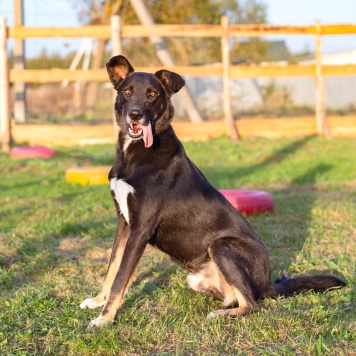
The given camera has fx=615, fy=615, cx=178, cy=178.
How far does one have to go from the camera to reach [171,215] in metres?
4.07

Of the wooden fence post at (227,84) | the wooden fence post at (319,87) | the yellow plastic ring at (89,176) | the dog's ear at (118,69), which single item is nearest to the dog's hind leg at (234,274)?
the dog's ear at (118,69)

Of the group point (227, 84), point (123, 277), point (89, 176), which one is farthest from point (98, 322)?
point (227, 84)

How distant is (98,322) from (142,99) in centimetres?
149

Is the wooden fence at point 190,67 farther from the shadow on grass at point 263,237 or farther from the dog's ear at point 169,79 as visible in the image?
the dog's ear at point 169,79

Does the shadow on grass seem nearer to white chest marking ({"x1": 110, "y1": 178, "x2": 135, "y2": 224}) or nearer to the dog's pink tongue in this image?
white chest marking ({"x1": 110, "y1": 178, "x2": 135, "y2": 224})

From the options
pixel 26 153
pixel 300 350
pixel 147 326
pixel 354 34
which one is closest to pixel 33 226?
pixel 147 326

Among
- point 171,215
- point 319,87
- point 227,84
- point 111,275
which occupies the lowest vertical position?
point 111,275

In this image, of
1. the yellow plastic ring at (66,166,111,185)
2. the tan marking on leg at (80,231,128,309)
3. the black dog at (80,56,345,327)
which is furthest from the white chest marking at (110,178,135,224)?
the yellow plastic ring at (66,166,111,185)

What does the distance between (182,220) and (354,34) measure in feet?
39.0

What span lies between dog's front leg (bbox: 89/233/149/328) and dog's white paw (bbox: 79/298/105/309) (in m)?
0.31

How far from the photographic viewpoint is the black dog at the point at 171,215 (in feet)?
13.0

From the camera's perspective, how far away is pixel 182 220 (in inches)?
161

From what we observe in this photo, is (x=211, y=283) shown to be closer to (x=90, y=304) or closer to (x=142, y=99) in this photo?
(x=90, y=304)

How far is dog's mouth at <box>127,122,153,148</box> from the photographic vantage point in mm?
4070
